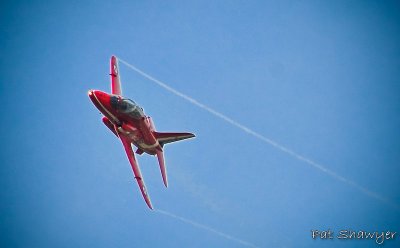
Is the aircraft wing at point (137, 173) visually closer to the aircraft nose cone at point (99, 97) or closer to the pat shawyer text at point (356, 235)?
the aircraft nose cone at point (99, 97)

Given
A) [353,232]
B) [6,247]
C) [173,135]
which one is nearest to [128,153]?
[173,135]

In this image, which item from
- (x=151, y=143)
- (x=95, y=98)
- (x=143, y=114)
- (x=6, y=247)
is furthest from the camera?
(x=6, y=247)

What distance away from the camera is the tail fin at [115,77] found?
24.7 m

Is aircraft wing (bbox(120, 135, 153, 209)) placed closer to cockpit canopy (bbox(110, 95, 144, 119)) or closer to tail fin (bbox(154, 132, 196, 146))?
tail fin (bbox(154, 132, 196, 146))

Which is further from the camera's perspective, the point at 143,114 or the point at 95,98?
the point at 143,114

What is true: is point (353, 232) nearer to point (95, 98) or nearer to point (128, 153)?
point (128, 153)

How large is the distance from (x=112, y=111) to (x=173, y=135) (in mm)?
5564

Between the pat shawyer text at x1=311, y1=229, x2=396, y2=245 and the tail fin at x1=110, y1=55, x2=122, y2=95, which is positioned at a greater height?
the tail fin at x1=110, y1=55, x2=122, y2=95

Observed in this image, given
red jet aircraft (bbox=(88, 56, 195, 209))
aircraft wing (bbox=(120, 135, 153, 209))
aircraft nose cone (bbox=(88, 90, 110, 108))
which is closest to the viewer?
aircraft nose cone (bbox=(88, 90, 110, 108))

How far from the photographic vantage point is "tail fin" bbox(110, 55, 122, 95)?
24.7 meters

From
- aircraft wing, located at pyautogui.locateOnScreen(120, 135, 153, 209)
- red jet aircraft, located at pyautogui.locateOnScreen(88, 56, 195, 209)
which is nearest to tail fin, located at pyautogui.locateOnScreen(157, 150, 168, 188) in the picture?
red jet aircraft, located at pyautogui.locateOnScreen(88, 56, 195, 209)

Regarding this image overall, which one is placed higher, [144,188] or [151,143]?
[151,143]

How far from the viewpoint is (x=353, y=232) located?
25172 millimetres

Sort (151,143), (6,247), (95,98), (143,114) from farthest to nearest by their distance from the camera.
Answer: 1. (6,247)
2. (151,143)
3. (143,114)
4. (95,98)
